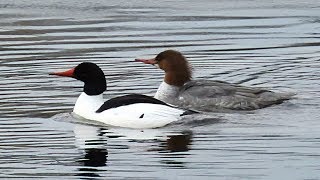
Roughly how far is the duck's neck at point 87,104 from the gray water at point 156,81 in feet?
0.50

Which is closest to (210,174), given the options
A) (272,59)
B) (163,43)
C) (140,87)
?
(140,87)

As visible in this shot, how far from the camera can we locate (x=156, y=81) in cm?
1816

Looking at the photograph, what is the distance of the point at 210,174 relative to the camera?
11.9m

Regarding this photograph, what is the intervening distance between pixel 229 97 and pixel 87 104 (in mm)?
2040

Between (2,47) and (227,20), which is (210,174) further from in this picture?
(227,20)

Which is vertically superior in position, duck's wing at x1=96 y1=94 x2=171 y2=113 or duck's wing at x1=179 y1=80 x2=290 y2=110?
duck's wing at x1=96 y1=94 x2=171 y2=113

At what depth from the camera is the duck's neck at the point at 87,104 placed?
50.7 feet

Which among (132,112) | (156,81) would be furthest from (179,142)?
(156,81)

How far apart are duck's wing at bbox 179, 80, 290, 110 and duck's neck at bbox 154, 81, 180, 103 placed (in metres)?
0.19

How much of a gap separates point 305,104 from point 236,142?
2.80 metres

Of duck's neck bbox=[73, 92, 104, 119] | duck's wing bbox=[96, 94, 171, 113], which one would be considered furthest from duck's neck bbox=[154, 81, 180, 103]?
duck's wing bbox=[96, 94, 171, 113]

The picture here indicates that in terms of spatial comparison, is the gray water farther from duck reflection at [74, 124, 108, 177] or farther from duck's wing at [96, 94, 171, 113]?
duck's wing at [96, 94, 171, 113]

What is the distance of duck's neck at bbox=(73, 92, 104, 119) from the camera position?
50.7ft

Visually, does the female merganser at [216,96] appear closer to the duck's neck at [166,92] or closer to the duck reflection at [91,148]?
the duck's neck at [166,92]
